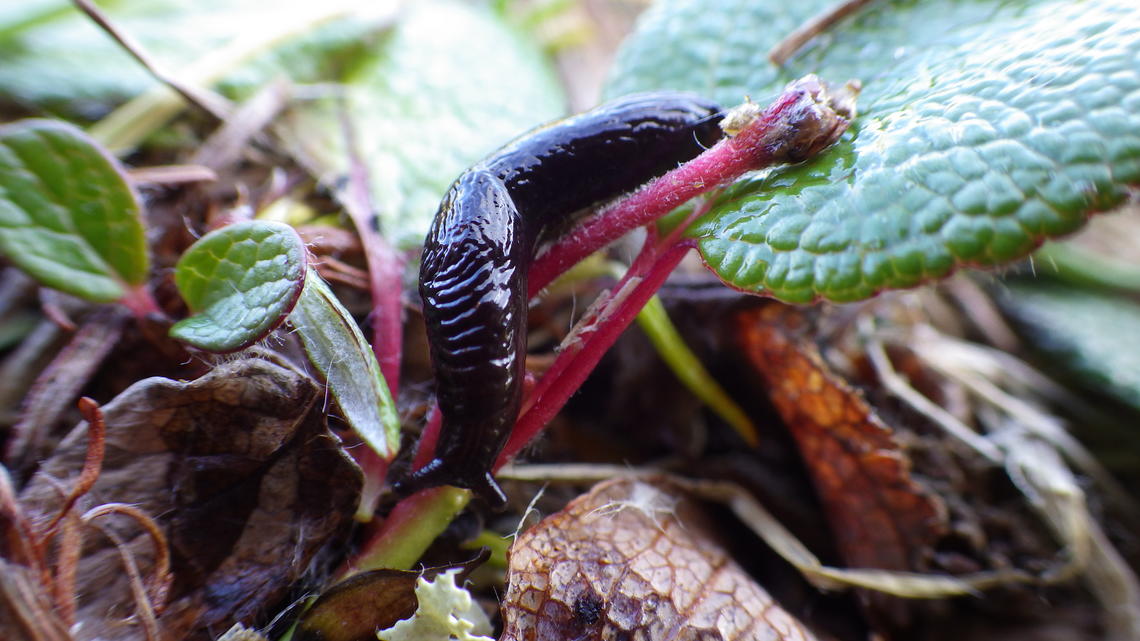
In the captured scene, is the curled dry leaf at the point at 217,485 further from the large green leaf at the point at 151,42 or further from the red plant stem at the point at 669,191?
the large green leaf at the point at 151,42

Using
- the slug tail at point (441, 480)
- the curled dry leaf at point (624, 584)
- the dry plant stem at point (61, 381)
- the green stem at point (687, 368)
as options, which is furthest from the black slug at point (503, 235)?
the dry plant stem at point (61, 381)

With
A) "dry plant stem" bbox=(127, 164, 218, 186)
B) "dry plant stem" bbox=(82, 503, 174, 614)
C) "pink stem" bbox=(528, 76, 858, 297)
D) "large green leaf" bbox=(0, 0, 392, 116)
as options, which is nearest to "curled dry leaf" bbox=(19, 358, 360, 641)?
"dry plant stem" bbox=(82, 503, 174, 614)

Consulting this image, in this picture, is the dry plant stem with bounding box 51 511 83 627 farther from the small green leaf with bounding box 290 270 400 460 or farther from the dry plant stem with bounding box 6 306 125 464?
the small green leaf with bounding box 290 270 400 460

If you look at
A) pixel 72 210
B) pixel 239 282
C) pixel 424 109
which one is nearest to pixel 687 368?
pixel 239 282

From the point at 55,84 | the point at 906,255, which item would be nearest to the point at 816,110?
the point at 906,255

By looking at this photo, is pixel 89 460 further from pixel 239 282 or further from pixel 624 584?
pixel 624 584

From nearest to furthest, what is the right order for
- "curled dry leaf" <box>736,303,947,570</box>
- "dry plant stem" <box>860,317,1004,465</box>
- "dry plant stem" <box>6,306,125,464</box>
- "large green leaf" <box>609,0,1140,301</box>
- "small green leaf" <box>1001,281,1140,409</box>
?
1. "large green leaf" <box>609,0,1140,301</box>
2. "dry plant stem" <box>6,306,125,464</box>
3. "curled dry leaf" <box>736,303,947,570</box>
4. "dry plant stem" <box>860,317,1004,465</box>
5. "small green leaf" <box>1001,281,1140,409</box>
